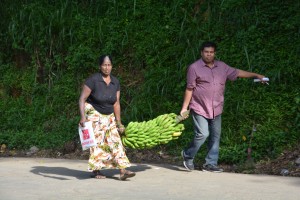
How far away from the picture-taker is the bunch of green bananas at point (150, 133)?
951 centimetres

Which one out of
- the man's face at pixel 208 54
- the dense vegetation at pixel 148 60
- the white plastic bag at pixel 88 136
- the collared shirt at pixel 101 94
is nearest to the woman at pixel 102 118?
the collared shirt at pixel 101 94

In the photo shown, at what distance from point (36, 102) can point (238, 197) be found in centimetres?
776

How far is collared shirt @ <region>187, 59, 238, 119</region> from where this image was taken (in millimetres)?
9703

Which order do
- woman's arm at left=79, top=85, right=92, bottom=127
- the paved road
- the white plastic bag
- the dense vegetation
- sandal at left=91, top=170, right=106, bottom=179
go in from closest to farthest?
the paved road < the white plastic bag < woman's arm at left=79, top=85, right=92, bottom=127 < sandal at left=91, top=170, right=106, bottom=179 < the dense vegetation

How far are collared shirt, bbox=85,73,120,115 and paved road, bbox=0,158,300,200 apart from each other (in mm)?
973

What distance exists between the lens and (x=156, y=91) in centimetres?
1309

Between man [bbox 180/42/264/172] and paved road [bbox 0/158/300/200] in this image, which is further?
man [bbox 180/42/264/172]

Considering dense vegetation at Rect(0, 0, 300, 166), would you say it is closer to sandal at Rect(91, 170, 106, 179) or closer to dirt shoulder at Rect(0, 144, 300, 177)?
dirt shoulder at Rect(0, 144, 300, 177)

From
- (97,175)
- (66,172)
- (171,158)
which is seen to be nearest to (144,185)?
(97,175)

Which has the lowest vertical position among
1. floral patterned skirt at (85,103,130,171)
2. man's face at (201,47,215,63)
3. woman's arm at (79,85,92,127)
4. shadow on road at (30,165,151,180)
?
shadow on road at (30,165,151,180)

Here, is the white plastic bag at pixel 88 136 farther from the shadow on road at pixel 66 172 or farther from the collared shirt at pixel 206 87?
the collared shirt at pixel 206 87

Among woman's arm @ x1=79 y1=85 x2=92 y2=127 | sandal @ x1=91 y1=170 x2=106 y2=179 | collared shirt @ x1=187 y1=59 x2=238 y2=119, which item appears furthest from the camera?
collared shirt @ x1=187 y1=59 x2=238 y2=119

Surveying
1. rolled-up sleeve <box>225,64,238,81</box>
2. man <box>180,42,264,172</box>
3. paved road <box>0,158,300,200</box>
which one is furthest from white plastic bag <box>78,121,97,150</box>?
rolled-up sleeve <box>225,64,238,81</box>

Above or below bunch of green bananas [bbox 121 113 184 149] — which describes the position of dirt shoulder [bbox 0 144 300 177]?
below
